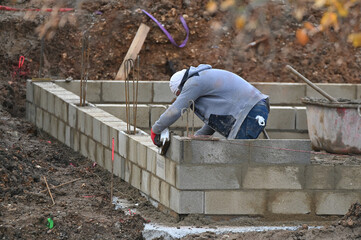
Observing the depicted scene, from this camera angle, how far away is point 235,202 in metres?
6.16

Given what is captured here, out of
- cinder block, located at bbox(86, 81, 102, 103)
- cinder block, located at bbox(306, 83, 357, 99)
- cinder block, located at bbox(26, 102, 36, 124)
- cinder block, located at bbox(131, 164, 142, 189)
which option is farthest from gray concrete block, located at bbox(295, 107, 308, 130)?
cinder block, located at bbox(26, 102, 36, 124)

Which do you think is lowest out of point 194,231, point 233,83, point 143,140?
point 194,231

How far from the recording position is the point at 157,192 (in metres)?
6.64

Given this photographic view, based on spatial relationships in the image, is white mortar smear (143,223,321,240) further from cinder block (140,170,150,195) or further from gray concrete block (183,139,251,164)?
cinder block (140,170,150,195)

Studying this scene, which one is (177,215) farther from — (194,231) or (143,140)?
(143,140)

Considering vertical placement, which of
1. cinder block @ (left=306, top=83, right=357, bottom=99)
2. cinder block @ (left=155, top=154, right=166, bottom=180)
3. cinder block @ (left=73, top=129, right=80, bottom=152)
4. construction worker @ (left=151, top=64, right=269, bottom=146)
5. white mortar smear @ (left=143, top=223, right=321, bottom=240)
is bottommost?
white mortar smear @ (left=143, top=223, right=321, bottom=240)

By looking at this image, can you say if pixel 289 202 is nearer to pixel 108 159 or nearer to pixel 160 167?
pixel 160 167

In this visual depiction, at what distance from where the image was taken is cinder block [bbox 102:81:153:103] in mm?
9906

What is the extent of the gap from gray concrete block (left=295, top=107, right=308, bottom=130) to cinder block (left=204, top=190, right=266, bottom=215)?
3382 millimetres

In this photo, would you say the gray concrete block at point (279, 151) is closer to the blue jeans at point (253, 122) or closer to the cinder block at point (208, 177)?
the cinder block at point (208, 177)

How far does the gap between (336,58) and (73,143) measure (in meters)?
5.74

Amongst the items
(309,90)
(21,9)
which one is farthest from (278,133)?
(21,9)

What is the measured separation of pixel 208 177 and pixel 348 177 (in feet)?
4.00

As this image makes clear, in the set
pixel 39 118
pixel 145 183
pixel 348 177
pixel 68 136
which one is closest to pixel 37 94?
pixel 39 118
